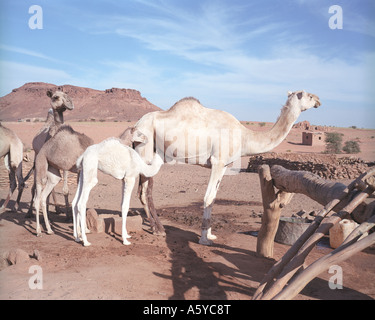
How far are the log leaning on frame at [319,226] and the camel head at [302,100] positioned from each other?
2.08 meters

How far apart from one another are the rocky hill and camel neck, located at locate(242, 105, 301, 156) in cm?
9282

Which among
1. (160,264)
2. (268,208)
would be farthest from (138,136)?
(268,208)

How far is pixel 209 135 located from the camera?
6785 mm

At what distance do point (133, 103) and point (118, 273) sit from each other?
116540mm

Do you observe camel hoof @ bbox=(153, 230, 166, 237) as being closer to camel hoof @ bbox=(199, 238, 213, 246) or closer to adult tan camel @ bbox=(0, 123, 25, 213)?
camel hoof @ bbox=(199, 238, 213, 246)

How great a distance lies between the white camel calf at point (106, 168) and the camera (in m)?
6.01

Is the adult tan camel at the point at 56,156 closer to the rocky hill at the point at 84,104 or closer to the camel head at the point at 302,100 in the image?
the camel head at the point at 302,100

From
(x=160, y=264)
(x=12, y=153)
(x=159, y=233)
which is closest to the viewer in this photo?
(x=160, y=264)

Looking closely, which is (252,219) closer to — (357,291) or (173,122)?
(173,122)

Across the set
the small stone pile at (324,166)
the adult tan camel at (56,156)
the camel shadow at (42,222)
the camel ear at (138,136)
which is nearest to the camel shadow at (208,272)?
the camel ear at (138,136)

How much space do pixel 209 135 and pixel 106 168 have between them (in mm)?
2130

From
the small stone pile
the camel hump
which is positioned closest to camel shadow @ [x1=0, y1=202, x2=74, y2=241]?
the camel hump

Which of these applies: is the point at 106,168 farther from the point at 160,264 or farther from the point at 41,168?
the point at 160,264
